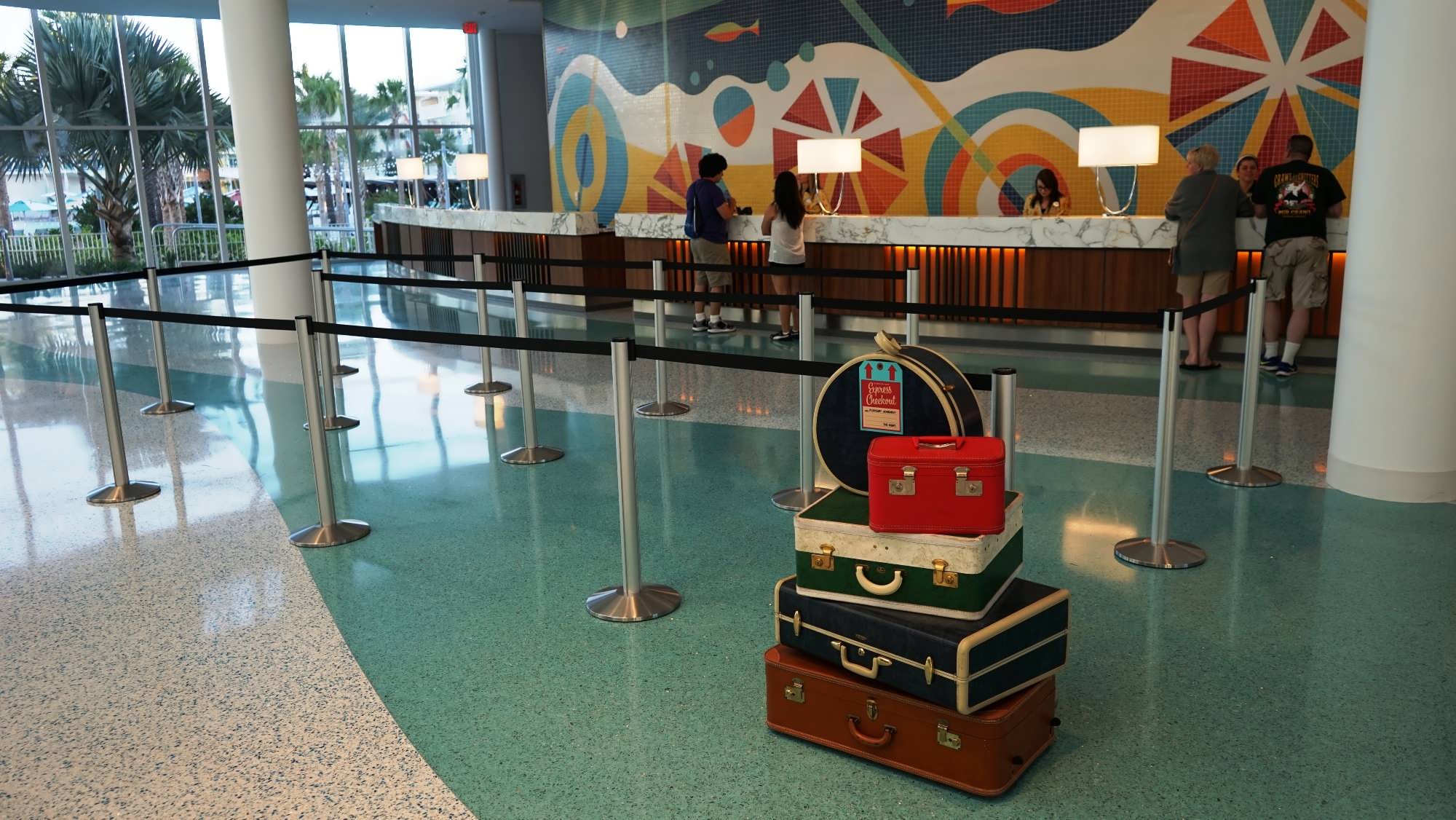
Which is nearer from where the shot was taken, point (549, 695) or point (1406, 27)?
point (549, 695)

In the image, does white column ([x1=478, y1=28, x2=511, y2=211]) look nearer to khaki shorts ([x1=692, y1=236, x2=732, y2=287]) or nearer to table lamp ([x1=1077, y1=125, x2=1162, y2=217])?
khaki shorts ([x1=692, y1=236, x2=732, y2=287])

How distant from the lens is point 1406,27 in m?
4.61

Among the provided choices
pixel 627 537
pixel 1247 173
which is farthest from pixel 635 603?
pixel 1247 173

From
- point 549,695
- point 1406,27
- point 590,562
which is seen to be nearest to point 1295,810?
point 549,695

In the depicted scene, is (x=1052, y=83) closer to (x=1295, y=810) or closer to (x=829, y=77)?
(x=829, y=77)

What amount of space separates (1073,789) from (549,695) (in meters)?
1.53

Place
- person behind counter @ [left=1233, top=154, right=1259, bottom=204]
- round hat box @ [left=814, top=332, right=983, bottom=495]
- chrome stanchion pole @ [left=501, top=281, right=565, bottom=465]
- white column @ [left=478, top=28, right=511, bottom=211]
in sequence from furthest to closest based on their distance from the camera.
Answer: white column @ [left=478, top=28, right=511, bottom=211], person behind counter @ [left=1233, top=154, right=1259, bottom=204], chrome stanchion pole @ [left=501, top=281, right=565, bottom=465], round hat box @ [left=814, top=332, right=983, bottom=495]

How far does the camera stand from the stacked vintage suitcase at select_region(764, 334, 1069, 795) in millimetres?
2723

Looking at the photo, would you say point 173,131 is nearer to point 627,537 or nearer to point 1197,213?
point 1197,213

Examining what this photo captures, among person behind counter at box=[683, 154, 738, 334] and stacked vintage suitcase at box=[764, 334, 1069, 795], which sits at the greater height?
person behind counter at box=[683, 154, 738, 334]

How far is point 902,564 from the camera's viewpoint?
2.85 m

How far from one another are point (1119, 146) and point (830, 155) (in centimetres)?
276

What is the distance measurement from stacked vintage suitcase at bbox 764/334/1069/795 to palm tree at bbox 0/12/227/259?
64.9 feet

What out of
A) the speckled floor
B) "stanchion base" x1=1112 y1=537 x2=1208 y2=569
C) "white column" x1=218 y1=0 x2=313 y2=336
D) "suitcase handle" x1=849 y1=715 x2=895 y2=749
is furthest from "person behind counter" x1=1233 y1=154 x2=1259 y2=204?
"white column" x1=218 y1=0 x2=313 y2=336
